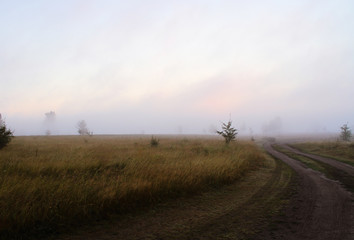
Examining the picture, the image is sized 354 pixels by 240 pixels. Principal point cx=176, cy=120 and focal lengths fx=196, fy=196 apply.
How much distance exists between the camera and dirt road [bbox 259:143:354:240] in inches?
158

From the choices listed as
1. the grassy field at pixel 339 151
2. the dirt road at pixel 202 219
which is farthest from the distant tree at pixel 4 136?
the grassy field at pixel 339 151

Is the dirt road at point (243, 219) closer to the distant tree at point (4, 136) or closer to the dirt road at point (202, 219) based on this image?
the dirt road at point (202, 219)

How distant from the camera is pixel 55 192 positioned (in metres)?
5.23

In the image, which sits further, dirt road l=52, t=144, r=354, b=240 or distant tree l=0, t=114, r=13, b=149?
distant tree l=0, t=114, r=13, b=149

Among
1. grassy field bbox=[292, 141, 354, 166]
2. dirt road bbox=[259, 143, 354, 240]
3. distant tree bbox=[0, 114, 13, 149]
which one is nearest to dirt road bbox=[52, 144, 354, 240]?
dirt road bbox=[259, 143, 354, 240]

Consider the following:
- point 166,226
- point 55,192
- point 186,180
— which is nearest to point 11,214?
point 55,192

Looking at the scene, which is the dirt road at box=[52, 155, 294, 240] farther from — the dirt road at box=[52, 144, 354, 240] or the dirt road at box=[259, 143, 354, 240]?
the dirt road at box=[259, 143, 354, 240]

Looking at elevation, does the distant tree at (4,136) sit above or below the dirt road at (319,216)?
above

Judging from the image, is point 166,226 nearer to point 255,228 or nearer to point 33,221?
point 255,228

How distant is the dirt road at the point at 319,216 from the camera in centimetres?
401

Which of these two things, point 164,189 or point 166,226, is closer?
point 166,226

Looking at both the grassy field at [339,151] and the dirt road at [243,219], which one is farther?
the grassy field at [339,151]

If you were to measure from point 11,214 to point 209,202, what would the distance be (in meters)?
5.02

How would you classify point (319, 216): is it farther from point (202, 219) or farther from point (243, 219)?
point (202, 219)
